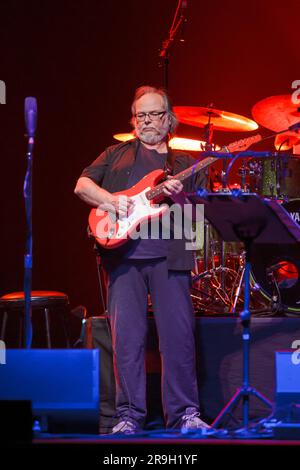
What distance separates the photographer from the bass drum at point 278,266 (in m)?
4.81

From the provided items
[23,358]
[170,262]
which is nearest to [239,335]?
[170,262]

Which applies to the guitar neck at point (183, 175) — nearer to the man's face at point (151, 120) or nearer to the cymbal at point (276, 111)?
the man's face at point (151, 120)

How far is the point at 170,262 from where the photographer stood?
3881 mm

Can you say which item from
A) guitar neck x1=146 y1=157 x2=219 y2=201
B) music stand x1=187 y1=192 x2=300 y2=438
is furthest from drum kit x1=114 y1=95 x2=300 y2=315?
music stand x1=187 y1=192 x2=300 y2=438

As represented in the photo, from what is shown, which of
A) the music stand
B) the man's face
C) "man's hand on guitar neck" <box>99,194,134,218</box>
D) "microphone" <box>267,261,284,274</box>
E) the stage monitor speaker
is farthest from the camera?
"microphone" <box>267,261,284,274</box>

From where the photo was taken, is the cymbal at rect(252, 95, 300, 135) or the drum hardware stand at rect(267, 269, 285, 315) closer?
the drum hardware stand at rect(267, 269, 285, 315)

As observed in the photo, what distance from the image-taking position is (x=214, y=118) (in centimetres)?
617

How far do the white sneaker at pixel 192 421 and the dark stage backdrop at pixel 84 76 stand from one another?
3.07 meters

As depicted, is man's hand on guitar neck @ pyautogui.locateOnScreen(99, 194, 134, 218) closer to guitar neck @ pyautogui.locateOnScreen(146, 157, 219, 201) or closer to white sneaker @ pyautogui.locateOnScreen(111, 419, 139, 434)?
guitar neck @ pyautogui.locateOnScreen(146, 157, 219, 201)

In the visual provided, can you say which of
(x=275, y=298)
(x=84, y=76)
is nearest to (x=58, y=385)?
(x=275, y=298)

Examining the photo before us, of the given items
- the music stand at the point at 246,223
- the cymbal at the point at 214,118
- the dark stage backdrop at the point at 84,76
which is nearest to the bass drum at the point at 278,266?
the cymbal at the point at 214,118

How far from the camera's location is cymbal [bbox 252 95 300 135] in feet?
19.6

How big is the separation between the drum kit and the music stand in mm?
915

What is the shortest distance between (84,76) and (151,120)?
3.00 metres
